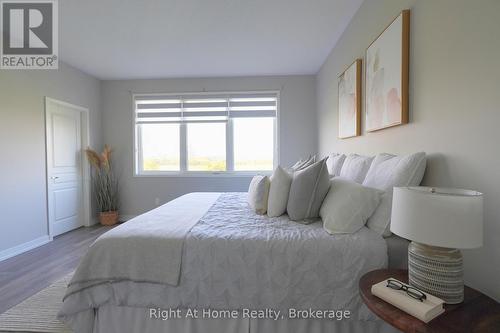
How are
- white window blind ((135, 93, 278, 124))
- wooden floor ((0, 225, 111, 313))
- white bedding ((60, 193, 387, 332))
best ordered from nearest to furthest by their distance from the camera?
white bedding ((60, 193, 387, 332)), wooden floor ((0, 225, 111, 313)), white window blind ((135, 93, 278, 124))

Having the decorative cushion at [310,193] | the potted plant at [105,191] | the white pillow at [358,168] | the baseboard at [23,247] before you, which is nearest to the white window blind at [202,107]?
the potted plant at [105,191]

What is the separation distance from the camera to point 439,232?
80 centimetres

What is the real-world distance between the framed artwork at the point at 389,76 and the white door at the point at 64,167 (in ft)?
13.1

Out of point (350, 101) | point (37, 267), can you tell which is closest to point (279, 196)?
point (350, 101)

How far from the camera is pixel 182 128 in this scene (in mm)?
4262

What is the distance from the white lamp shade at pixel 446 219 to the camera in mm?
780

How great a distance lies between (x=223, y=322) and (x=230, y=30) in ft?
8.93

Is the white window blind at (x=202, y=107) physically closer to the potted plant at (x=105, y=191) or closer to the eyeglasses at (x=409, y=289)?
the potted plant at (x=105, y=191)

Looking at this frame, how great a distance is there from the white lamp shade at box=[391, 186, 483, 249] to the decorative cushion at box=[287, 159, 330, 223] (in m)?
0.72

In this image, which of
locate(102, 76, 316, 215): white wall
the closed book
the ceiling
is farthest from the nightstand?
locate(102, 76, 316, 215): white wall

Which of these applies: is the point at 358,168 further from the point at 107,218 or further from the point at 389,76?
the point at 107,218

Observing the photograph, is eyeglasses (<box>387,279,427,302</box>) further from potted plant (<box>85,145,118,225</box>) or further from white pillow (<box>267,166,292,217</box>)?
potted plant (<box>85,145,118,225</box>)

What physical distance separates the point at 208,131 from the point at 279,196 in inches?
110

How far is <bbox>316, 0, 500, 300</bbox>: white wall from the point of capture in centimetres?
95
